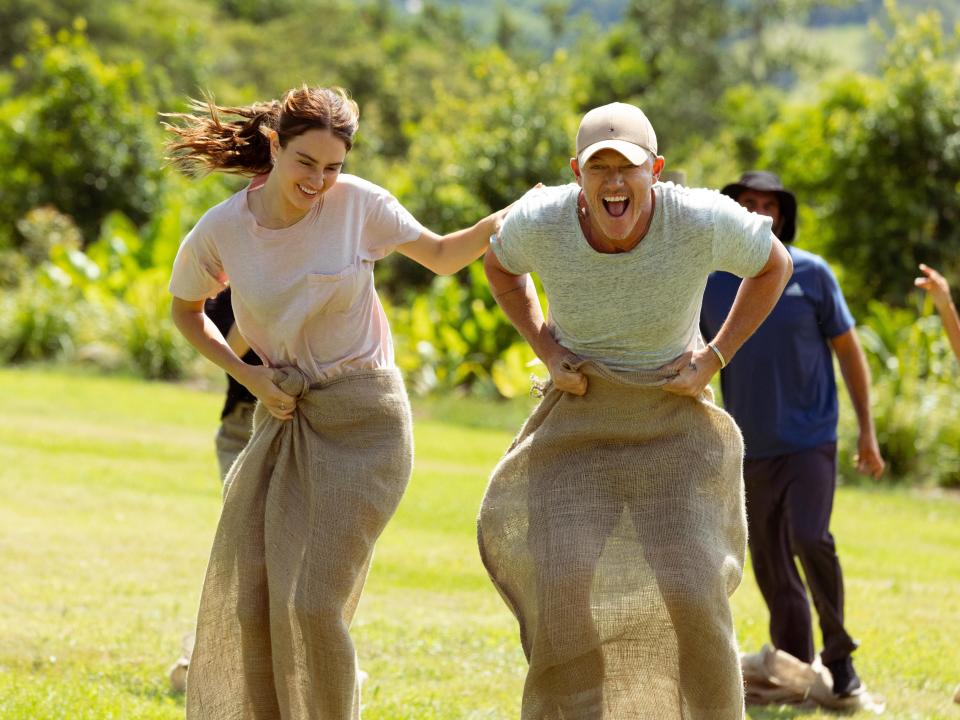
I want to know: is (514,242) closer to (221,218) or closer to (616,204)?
(616,204)

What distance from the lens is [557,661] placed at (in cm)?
482

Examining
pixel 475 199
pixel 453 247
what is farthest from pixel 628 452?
pixel 475 199

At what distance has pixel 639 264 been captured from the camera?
4707 millimetres

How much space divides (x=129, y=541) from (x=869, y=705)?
567cm

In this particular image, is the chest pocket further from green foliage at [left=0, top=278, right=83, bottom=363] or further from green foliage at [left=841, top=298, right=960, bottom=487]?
green foliage at [left=0, top=278, right=83, bottom=363]

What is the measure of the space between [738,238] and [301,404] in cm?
160

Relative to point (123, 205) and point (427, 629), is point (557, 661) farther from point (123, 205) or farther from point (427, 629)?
point (123, 205)

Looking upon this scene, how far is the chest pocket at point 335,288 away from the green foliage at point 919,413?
1012cm

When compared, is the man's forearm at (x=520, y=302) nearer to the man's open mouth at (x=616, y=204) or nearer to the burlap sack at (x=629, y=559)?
the burlap sack at (x=629, y=559)

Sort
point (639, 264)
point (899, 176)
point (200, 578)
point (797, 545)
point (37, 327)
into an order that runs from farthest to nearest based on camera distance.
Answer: point (37, 327)
point (899, 176)
point (200, 578)
point (797, 545)
point (639, 264)

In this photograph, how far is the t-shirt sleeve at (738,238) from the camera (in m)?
4.70

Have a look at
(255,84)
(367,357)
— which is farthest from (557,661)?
(255,84)

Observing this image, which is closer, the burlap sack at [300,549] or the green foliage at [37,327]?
the burlap sack at [300,549]

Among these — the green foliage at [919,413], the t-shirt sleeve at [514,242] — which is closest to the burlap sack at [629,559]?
the t-shirt sleeve at [514,242]
